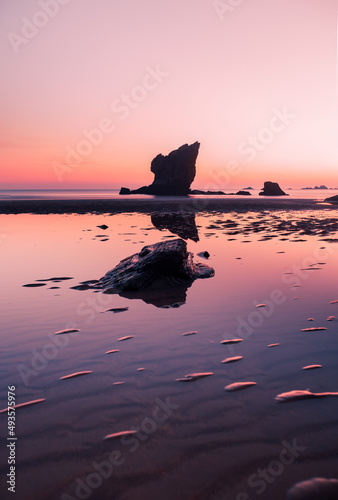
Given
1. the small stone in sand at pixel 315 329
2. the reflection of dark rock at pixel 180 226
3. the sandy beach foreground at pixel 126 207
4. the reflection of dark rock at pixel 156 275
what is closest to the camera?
the small stone in sand at pixel 315 329

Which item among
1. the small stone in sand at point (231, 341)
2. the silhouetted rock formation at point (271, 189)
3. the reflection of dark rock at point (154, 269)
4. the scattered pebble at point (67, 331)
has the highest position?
the silhouetted rock formation at point (271, 189)

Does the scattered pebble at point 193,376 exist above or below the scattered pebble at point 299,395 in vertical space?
below

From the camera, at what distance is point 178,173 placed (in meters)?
119

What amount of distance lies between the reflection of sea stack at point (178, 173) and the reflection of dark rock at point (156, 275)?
112091 mm

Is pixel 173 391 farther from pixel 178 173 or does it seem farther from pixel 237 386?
pixel 178 173

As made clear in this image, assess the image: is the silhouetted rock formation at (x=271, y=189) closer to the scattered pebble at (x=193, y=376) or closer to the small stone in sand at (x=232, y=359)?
the small stone in sand at (x=232, y=359)

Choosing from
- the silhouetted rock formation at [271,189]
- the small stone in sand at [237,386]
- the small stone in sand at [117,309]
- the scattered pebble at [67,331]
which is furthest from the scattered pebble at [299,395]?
the silhouetted rock formation at [271,189]

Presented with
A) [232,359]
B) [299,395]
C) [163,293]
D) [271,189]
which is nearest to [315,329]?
[232,359]

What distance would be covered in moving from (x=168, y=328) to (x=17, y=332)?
7.38 feet

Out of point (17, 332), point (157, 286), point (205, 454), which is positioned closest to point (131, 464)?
point (205, 454)

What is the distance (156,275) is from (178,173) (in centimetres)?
11567

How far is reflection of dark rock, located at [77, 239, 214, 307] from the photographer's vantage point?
676cm

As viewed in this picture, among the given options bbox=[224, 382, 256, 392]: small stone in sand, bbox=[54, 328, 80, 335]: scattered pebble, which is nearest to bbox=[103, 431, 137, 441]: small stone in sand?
bbox=[224, 382, 256, 392]: small stone in sand

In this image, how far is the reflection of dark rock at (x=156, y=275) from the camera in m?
6.76
